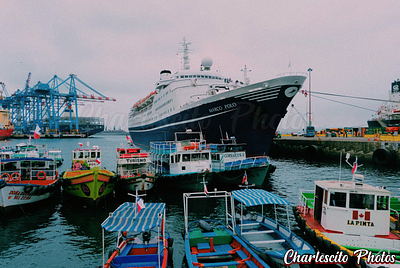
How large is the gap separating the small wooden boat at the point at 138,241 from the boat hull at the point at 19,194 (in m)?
9.85

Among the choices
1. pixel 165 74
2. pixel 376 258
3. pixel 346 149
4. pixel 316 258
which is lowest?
pixel 316 258

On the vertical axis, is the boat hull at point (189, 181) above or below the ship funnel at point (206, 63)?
below

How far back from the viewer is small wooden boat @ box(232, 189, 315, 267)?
9.12m

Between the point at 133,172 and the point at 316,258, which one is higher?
the point at 133,172

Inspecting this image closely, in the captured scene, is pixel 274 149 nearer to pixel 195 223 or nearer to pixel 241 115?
pixel 241 115

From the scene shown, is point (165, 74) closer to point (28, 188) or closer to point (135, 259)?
point (28, 188)

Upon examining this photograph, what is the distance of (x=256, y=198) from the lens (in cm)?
1159

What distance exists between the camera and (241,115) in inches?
1149

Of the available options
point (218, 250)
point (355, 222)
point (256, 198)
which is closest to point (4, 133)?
point (218, 250)

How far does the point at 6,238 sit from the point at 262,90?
82.9 ft

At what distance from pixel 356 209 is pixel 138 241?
9.62 m

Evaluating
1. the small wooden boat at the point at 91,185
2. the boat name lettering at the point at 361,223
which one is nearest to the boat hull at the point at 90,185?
the small wooden boat at the point at 91,185

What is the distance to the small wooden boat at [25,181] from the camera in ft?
52.5

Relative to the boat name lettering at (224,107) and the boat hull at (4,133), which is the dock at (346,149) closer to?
the boat name lettering at (224,107)
